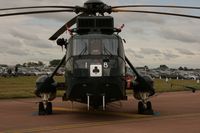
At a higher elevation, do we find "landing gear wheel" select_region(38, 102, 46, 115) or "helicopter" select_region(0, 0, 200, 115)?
"helicopter" select_region(0, 0, 200, 115)

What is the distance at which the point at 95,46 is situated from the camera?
12.5m

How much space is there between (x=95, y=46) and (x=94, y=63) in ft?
2.94

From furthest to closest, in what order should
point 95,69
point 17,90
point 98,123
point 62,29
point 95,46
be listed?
point 17,90 → point 62,29 → point 95,46 → point 98,123 → point 95,69

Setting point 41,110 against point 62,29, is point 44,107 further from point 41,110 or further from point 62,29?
point 62,29

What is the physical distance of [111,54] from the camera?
12383 millimetres

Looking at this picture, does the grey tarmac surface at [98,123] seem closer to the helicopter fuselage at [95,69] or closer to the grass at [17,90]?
the helicopter fuselage at [95,69]

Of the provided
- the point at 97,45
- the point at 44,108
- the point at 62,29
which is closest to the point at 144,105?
the point at 97,45

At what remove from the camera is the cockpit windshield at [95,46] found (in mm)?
12391

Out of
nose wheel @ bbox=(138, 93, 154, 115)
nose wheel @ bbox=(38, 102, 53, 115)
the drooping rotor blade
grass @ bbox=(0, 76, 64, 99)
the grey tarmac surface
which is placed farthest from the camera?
grass @ bbox=(0, 76, 64, 99)

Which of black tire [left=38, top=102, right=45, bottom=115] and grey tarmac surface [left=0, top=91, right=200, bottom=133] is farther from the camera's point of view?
black tire [left=38, top=102, right=45, bottom=115]

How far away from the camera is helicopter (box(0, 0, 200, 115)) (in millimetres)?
11711

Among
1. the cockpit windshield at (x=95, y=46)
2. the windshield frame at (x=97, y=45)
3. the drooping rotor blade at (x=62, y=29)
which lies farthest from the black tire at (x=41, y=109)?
the cockpit windshield at (x=95, y=46)

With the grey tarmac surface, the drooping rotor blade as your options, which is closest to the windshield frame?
the drooping rotor blade

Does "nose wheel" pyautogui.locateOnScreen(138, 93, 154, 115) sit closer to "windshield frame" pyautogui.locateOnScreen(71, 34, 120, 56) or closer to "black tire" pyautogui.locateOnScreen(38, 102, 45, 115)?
"windshield frame" pyautogui.locateOnScreen(71, 34, 120, 56)
